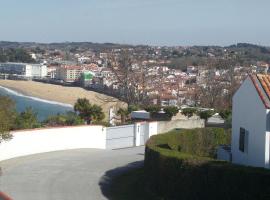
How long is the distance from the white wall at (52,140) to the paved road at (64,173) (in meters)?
0.43

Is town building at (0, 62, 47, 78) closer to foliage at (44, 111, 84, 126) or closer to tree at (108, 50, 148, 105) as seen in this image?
tree at (108, 50, 148, 105)

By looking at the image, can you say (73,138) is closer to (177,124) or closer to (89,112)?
(89,112)

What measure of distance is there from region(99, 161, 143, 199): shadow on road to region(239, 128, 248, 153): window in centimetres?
427

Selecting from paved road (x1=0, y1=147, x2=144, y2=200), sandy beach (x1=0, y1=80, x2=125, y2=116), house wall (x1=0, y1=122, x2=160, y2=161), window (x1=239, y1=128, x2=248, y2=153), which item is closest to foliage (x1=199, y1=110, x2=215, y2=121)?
house wall (x1=0, y1=122, x2=160, y2=161)

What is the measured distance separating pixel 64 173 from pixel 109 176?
58.4 inches

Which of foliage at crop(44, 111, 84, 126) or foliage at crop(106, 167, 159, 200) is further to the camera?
foliage at crop(44, 111, 84, 126)

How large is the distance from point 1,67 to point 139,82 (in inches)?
5533

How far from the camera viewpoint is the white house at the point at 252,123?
58.1 ft

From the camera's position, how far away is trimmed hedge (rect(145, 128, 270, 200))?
1365cm

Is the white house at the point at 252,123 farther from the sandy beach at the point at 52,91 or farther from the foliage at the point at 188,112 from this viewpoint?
the sandy beach at the point at 52,91

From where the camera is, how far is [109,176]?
21.0m

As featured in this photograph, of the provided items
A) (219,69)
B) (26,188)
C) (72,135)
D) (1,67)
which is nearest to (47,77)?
(1,67)

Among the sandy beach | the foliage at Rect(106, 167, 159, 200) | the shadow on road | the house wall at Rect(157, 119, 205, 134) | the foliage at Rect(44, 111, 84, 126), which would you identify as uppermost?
the foliage at Rect(44, 111, 84, 126)

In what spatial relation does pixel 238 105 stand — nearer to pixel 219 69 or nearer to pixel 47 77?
pixel 219 69
